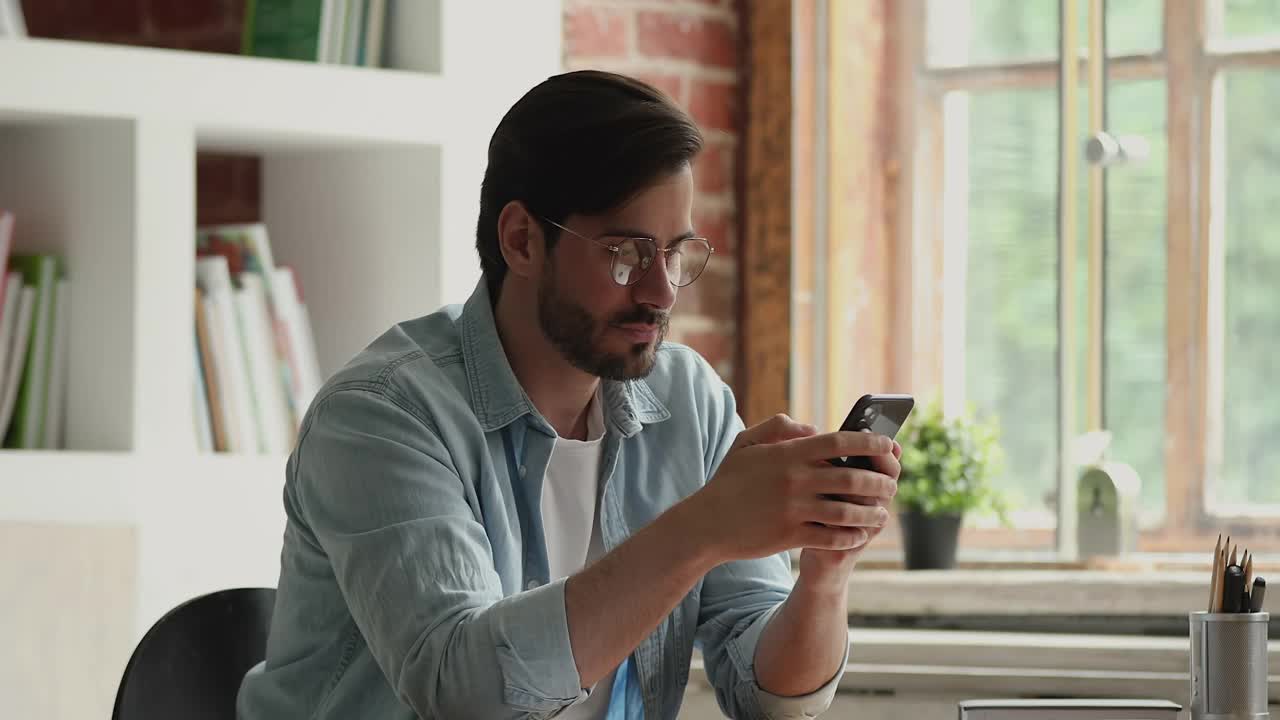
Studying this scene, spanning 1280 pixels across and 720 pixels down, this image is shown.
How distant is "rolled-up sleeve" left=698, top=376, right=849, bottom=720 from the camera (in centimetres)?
152

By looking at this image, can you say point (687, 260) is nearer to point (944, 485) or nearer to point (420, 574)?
point (420, 574)

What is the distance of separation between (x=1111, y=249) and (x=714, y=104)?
0.65 meters

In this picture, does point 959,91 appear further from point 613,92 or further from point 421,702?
point 421,702

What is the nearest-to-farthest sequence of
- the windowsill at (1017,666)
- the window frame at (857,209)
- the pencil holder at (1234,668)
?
the pencil holder at (1234,668)
the windowsill at (1017,666)
the window frame at (857,209)

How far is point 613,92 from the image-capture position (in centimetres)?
148

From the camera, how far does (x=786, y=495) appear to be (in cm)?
123

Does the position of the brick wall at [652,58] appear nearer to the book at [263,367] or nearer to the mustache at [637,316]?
the book at [263,367]

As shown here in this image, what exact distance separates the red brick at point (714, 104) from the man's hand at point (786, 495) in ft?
4.28

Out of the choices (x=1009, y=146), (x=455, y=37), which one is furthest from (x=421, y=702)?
(x=1009, y=146)

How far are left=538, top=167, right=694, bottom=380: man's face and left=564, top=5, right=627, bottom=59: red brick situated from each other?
986mm

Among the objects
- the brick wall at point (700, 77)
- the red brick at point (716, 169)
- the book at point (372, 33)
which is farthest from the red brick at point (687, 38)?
the book at point (372, 33)

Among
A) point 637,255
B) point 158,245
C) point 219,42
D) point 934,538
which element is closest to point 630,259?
point 637,255

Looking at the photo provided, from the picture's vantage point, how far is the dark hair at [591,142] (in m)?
1.46

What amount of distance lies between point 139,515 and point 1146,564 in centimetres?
140
